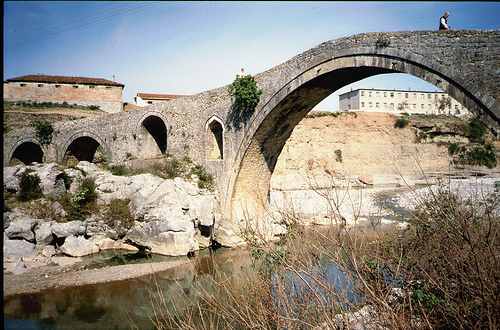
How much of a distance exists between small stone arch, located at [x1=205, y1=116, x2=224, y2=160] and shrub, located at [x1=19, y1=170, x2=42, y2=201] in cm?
633

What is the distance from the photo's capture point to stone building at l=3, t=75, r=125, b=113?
2614 cm

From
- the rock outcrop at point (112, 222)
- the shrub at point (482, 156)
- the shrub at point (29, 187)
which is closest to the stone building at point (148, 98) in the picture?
the rock outcrop at point (112, 222)

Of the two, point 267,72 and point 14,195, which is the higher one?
point 267,72

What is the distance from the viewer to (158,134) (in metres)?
16.7

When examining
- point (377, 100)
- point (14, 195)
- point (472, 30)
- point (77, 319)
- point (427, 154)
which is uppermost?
point (377, 100)

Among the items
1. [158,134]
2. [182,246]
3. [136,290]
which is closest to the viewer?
[136,290]

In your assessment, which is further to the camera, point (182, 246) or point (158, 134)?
point (158, 134)

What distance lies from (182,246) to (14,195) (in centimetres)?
656

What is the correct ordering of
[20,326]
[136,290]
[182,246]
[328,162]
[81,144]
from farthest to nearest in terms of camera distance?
1. [328,162]
2. [81,144]
3. [182,246]
4. [136,290]
5. [20,326]

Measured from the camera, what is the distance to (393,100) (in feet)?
143

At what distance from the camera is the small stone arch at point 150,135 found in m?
15.4

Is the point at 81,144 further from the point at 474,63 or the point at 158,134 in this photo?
the point at 474,63

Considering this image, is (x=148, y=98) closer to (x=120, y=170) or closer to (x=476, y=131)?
(x=120, y=170)

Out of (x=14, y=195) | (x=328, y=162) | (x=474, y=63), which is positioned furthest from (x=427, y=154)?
(x=14, y=195)
